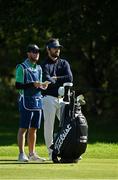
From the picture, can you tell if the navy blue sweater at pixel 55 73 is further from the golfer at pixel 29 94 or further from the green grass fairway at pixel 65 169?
the green grass fairway at pixel 65 169

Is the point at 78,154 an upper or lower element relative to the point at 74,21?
lower

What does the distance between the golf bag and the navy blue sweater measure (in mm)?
288

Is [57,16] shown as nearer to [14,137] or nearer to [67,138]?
[14,137]

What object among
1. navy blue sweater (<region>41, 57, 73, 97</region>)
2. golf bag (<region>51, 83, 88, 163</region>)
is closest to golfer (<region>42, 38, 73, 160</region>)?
navy blue sweater (<region>41, 57, 73, 97</region>)

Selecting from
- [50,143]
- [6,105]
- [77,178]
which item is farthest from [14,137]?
[6,105]

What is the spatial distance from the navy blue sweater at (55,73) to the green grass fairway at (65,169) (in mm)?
1233

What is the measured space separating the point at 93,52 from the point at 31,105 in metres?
Answer: 22.5

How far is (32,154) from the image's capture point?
44.9 feet

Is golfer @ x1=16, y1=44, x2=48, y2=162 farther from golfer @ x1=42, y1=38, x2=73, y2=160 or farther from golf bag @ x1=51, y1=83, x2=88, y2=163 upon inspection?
golf bag @ x1=51, y1=83, x2=88, y2=163

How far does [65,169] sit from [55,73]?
2.35 meters

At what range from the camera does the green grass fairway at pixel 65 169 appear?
1097 cm

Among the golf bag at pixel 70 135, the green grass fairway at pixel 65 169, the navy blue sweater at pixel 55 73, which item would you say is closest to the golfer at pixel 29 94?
the navy blue sweater at pixel 55 73

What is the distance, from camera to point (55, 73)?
13.8 m

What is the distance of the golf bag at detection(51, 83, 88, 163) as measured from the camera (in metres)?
13.1
